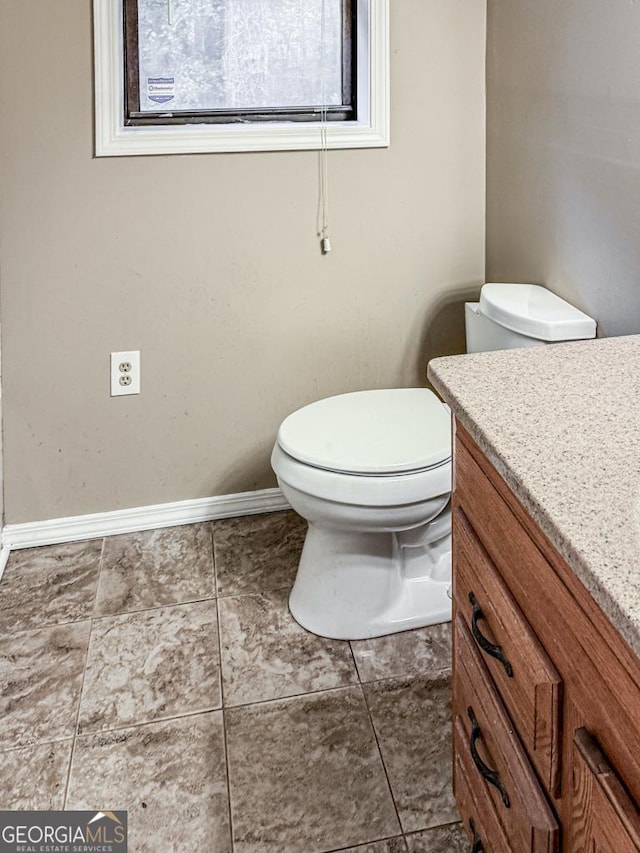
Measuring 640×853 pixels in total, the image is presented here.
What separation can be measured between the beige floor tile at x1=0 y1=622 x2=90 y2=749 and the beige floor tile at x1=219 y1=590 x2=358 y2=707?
0.32m

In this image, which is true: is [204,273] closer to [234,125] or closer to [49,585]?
[234,125]

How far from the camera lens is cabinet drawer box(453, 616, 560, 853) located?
800mm

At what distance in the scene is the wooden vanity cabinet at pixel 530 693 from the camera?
609mm

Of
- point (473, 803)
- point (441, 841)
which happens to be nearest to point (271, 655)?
point (441, 841)

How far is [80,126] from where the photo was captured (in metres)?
1.94

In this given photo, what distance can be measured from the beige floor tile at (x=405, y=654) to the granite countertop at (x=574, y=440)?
817 millimetres

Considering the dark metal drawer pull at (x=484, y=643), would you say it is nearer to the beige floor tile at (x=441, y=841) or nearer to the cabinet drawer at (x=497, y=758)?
A: the cabinet drawer at (x=497, y=758)

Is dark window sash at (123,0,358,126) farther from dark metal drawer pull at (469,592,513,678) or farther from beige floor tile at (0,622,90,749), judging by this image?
dark metal drawer pull at (469,592,513,678)

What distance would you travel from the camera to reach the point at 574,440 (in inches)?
32.4

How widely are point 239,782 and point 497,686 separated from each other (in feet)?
2.22

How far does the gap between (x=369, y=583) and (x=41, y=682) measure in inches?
28.7

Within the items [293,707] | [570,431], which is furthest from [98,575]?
[570,431]

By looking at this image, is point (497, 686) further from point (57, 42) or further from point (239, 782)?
point (57, 42)

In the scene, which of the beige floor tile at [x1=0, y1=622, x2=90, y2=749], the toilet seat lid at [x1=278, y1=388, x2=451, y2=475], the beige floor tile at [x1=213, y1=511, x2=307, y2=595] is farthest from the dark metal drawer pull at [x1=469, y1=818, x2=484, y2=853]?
the beige floor tile at [x1=213, y1=511, x2=307, y2=595]
